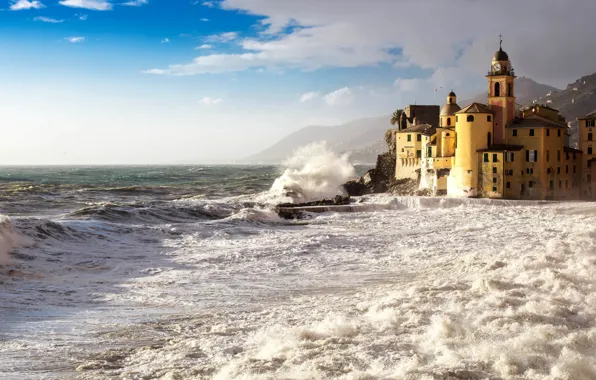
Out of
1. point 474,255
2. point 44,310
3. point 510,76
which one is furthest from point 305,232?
point 510,76

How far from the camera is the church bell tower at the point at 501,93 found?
43219 mm

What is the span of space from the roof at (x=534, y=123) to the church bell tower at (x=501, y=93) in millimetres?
415

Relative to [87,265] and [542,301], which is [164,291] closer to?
[87,265]

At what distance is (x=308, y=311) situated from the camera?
1251 centimetres

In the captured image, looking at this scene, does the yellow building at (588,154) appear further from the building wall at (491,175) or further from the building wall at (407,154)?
the building wall at (407,154)

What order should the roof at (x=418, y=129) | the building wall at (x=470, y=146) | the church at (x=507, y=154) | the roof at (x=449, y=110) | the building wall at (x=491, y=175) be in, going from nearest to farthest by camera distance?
the building wall at (x=491, y=175)
the church at (x=507, y=154)
the building wall at (x=470, y=146)
the roof at (x=449, y=110)
the roof at (x=418, y=129)

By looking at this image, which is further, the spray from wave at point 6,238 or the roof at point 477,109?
the roof at point 477,109

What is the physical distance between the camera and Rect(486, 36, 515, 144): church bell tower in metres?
43.2

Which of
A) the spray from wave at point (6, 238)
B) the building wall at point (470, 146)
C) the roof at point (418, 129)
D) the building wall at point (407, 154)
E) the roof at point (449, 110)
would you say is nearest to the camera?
the spray from wave at point (6, 238)

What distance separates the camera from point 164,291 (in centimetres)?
1497

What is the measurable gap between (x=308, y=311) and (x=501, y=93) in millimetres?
35039

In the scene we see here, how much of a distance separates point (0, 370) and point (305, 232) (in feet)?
63.8

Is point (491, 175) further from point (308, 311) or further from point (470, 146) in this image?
point (308, 311)

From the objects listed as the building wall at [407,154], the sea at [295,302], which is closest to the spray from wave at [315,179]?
the building wall at [407,154]
